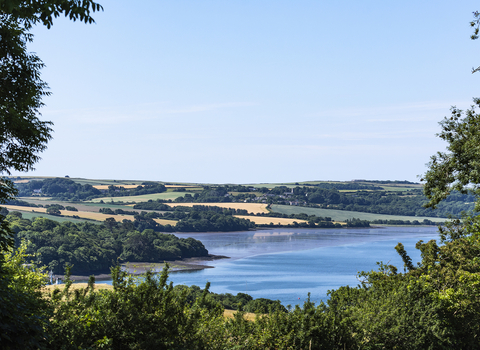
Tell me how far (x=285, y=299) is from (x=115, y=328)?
55585mm

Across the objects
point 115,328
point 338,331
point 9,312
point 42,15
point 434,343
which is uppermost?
point 42,15

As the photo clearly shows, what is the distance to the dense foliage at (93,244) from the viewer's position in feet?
298

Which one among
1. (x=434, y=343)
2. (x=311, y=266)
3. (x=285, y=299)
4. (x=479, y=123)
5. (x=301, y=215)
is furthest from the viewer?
(x=301, y=215)

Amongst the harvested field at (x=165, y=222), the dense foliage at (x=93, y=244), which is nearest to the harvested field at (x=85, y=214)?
the harvested field at (x=165, y=222)

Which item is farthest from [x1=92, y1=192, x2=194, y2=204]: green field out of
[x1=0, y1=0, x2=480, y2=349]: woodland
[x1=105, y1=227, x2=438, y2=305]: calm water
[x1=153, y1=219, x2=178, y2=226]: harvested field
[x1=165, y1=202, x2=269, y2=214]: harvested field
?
[x1=0, y1=0, x2=480, y2=349]: woodland

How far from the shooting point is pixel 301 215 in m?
168

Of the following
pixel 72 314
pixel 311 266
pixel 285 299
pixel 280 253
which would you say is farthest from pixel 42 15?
pixel 280 253

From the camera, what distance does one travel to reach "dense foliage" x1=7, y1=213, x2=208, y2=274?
298 feet

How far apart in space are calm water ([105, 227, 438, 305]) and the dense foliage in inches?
487

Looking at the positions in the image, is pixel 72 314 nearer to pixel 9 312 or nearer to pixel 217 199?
pixel 9 312

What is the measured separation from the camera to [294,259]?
105562 mm

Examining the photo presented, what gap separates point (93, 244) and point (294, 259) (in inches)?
1763

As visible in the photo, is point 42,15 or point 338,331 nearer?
point 42,15

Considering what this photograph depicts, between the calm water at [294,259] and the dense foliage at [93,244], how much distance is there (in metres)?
12.4
